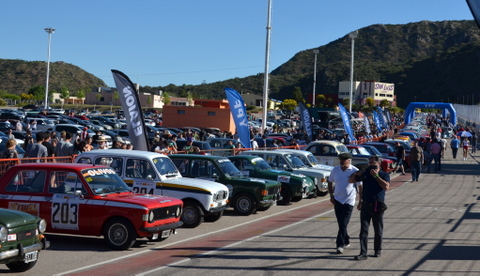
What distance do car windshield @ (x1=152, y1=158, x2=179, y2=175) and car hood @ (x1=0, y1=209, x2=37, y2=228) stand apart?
4.88 metres

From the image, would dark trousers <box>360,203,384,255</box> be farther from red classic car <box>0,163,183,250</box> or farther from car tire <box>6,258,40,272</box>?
car tire <box>6,258,40,272</box>

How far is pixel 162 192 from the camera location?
1322 cm

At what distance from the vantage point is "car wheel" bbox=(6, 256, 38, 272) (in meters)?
8.73

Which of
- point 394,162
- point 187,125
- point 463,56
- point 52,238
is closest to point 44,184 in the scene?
point 52,238

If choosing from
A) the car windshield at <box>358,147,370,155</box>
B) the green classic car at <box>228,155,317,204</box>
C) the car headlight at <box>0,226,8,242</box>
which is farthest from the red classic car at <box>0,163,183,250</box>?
the car windshield at <box>358,147,370,155</box>

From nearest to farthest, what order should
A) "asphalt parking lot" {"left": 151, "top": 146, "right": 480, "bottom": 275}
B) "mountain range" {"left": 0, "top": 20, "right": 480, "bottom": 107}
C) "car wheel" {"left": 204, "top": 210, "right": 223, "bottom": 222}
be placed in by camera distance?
"asphalt parking lot" {"left": 151, "top": 146, "right": 480, "bottom": 275}
"car wheel" {"left": 204, "top": 210, "right": 223, "bottom": 222}
"mountain range" {"left": 0, "top": 20, "right": 480, "bottom": 107}

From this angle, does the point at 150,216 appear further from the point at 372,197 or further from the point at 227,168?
the point at 227,168

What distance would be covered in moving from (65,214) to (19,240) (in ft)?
8.03

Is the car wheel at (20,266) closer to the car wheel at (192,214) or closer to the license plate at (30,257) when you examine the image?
the license plate at (30,257)

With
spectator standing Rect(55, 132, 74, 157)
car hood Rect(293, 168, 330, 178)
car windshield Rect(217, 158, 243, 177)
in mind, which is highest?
spectator standing Rect(55, 132, 74, 157)

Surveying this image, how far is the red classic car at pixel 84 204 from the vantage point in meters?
10.6

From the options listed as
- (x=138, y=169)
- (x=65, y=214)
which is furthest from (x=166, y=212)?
(x=138, y=169)

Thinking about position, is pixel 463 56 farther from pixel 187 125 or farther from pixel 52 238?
pixel 52 238

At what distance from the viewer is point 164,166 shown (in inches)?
538
